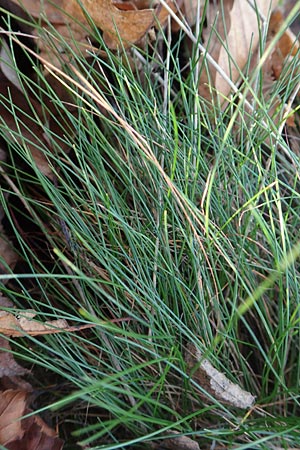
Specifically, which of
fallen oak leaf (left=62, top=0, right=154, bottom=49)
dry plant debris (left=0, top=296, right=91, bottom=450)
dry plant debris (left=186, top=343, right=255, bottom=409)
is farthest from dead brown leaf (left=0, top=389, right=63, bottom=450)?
fallen oak leaf (left=62, top=0, right=154, bottom=49)

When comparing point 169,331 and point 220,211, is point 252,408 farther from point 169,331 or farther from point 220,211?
point 220,211

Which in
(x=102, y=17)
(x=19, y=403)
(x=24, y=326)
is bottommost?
(x=19, y=403)

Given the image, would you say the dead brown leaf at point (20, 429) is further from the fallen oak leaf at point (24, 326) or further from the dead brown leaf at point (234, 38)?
the dead brown leaf at point (234, 38)

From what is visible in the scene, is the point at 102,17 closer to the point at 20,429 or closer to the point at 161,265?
the point at 161,265

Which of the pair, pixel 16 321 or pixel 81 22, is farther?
pixel 81 22

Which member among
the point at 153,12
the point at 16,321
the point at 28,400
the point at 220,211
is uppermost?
the point at 153,12

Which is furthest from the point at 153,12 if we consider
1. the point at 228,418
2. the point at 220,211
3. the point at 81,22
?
the point at 228,418

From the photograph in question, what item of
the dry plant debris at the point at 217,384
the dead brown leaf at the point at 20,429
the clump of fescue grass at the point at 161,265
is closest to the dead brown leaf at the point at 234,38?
the clump of fescue grass at the point at 161,265

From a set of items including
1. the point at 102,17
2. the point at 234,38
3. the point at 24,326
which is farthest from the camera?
the point at 234,38

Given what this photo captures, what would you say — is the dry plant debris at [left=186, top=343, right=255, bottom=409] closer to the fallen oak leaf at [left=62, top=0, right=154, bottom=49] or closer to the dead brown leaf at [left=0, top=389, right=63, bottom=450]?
the dead brown leaf at [left=0, top=389, right=63, bottom=450]

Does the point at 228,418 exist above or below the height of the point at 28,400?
above

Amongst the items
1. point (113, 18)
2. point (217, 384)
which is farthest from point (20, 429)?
point (113, 18)
